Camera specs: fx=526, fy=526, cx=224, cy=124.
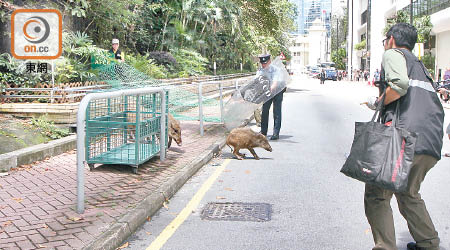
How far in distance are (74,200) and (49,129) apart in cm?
464

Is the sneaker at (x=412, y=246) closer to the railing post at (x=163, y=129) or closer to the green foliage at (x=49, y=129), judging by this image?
the railing post at (x=163, y=129)

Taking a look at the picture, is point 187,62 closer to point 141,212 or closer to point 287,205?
point 287,205

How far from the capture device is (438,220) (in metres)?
5.63

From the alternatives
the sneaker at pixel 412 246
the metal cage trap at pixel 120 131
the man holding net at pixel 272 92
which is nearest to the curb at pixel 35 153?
the metal cage trap at pixel 120 131

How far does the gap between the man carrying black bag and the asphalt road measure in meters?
0.62

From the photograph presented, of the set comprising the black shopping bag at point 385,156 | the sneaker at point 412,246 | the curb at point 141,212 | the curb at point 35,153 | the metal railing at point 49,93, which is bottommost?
the sneaker at point 412,246

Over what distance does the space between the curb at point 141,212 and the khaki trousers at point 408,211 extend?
224 cm

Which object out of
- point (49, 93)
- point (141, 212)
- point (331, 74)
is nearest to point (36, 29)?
point (49, 93)

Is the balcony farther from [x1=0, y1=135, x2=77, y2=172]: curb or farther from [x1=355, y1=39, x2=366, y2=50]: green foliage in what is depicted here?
[x1=0, y1=135, x2=77, y2=172]: curb

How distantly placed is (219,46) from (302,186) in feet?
112

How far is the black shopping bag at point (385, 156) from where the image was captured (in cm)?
386

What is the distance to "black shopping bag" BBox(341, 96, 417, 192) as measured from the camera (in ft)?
12.7

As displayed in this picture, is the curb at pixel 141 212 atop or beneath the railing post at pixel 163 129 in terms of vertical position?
beneath

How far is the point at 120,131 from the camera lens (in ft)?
25.3
